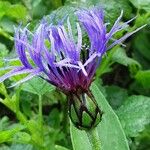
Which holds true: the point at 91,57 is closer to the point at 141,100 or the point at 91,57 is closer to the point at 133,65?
the point at 141,100

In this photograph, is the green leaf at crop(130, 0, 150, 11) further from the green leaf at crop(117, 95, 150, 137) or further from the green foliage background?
the green leaf at crop(117, 95, 150, 137)

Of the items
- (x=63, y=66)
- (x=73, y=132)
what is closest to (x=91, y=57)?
(x=63, y=66)

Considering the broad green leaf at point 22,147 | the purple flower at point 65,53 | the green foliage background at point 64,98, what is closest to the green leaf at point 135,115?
the green foliage background at point 64,98

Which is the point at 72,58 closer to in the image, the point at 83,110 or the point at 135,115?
the point at 83,110

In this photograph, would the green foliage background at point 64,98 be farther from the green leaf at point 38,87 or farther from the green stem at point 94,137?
the green stem at point 94,137

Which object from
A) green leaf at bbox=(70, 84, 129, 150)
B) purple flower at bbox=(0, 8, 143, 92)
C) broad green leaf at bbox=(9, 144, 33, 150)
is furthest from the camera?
broad green leaf at bbox=(9, 144, 33, 150)

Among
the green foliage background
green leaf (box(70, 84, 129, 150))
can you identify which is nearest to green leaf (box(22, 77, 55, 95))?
the green foliage background

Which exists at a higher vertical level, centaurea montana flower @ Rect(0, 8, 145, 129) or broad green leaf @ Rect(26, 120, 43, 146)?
centaurea montana flower @ Rect(0, 8, 145, 129)
